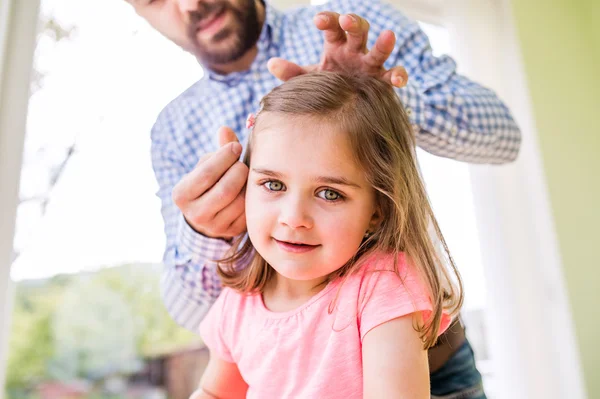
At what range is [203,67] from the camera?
114 centimetres

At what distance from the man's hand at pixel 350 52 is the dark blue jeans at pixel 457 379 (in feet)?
1.73

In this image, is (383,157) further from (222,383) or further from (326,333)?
(222,383)

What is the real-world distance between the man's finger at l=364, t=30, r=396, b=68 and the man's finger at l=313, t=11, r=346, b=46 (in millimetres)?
49

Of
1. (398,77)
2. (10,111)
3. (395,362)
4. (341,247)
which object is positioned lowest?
(395,362)

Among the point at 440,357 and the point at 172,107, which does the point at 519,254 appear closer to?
the point at 440,357

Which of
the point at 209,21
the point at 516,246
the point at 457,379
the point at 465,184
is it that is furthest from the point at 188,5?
the point at 516,246

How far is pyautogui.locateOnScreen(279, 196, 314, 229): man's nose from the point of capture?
25.1 inches

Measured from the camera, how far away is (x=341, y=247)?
0.66m

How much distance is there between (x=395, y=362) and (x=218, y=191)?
13.6 inches

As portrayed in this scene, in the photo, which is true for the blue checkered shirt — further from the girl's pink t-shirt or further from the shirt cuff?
the girl's pink t-shirt

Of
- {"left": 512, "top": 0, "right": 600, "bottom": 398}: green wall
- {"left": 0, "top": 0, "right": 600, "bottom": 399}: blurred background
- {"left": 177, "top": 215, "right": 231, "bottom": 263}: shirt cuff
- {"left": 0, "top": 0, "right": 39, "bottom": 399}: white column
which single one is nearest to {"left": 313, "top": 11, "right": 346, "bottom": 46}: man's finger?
{"left": 177, "top": 215, "right": 231, "bottom": 263}: shirt cuff

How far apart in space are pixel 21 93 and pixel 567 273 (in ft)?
6.05

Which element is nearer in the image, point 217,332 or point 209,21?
point 217,332

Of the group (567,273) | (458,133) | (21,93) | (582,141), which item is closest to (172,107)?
(21,93)
